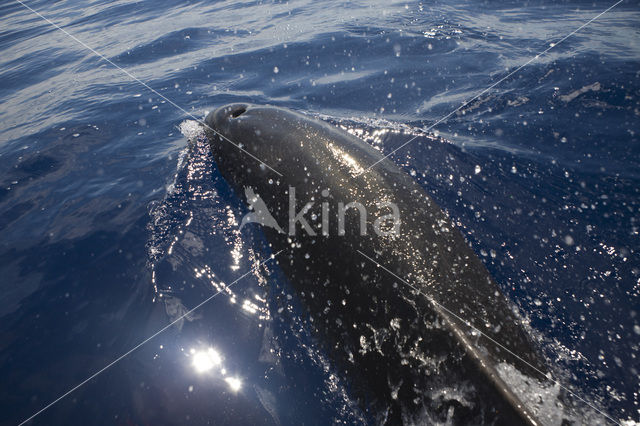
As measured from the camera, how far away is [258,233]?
383cm

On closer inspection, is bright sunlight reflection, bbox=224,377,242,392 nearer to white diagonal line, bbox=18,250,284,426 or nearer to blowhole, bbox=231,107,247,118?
white diagonal line, bbox=18,250,284,426

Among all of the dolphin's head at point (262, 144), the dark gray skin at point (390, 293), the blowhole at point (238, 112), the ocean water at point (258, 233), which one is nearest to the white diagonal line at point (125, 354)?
the ocean water at point (258, 233)

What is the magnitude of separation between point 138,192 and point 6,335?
2.35 m

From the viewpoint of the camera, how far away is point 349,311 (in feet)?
8.27

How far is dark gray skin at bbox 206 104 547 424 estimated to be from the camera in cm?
195

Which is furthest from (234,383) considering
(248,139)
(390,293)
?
(248,139)

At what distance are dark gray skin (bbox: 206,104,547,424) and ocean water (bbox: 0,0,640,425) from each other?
0.85 feet

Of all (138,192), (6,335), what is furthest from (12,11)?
(6,335)

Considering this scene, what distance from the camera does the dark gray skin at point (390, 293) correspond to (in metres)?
1.95

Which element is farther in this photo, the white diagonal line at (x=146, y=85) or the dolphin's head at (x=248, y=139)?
the white diagonal line at (x=146, y=85)

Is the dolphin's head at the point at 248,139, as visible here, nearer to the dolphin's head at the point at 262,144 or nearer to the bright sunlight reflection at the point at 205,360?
the dolphin's head at the point at 262,144

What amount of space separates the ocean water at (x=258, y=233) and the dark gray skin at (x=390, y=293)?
10.2 inches

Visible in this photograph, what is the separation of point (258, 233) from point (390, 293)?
194cm

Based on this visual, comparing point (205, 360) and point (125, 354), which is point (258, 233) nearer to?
point (205, 360)
